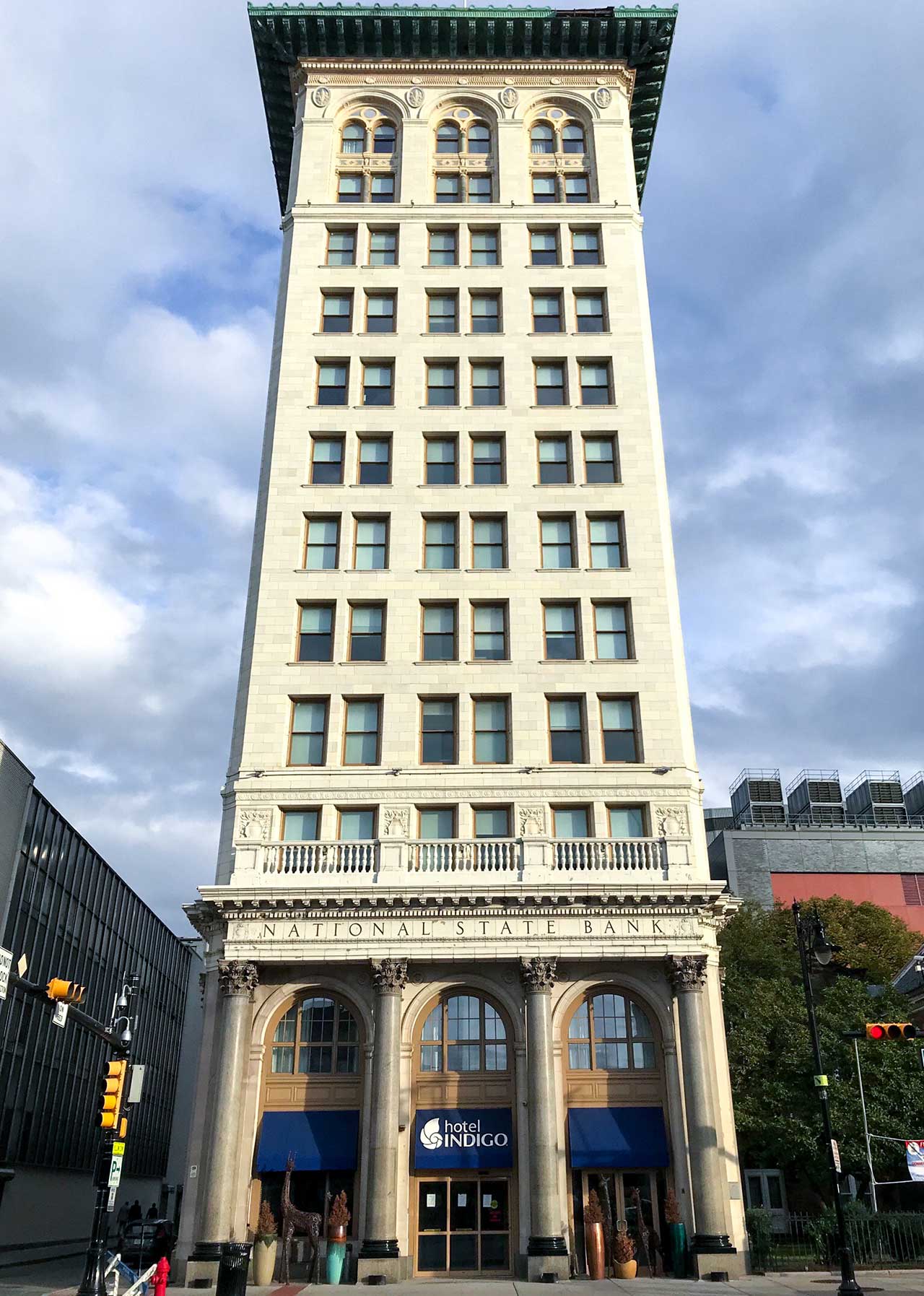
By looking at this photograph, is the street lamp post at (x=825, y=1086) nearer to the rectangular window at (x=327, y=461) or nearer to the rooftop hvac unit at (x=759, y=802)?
the rectangular window at (x=327, y=461)

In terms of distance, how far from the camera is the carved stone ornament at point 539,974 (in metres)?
35.5

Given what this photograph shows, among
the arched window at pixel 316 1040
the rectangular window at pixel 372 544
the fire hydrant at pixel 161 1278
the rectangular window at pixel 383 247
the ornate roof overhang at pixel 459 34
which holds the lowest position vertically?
the fire hydrant at pixel 161 1278

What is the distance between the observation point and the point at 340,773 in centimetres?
3994

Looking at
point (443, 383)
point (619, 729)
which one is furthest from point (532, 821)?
point (443, 383)

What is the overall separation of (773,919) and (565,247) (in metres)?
39.7

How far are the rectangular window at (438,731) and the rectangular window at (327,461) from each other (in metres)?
→ 10.6

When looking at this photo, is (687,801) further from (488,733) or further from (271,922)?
(271,922)

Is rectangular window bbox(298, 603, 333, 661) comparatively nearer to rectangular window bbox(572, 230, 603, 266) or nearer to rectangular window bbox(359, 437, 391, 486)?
rectangular window bbox(359, 437, 391, 486)

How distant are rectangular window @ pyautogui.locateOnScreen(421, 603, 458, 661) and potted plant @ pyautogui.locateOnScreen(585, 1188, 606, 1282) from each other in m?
19.2

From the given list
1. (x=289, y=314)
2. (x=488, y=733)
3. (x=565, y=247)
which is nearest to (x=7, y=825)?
(x=488, y=733)

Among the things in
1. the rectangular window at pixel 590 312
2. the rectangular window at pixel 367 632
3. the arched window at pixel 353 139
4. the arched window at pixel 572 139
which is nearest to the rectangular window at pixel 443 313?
the rectangular window at pixel 590 312

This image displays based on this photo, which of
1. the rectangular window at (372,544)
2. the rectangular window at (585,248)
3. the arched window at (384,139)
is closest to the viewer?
the rectangular window at (372,544)

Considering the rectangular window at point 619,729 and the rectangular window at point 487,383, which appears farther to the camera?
the rectangular window at point 487,383

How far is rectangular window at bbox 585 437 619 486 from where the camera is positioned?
1839 inches
